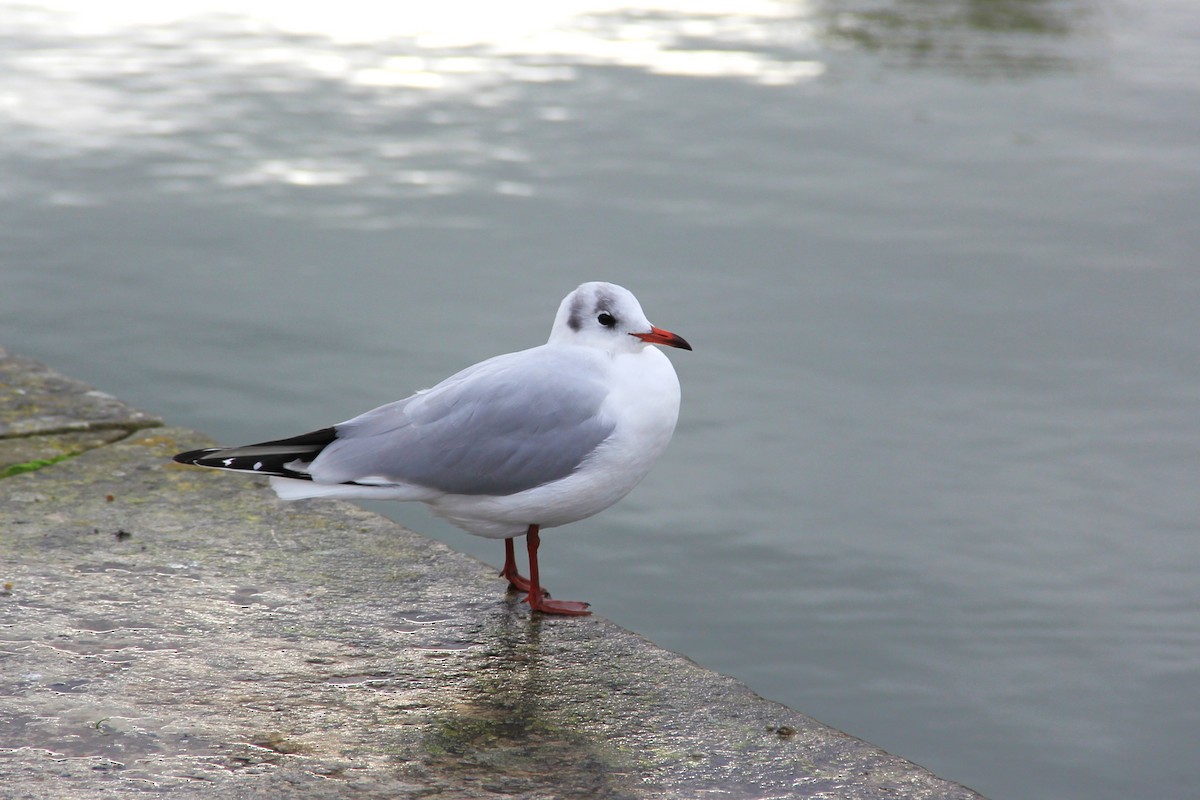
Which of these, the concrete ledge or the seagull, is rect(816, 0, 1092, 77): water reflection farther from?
the concrete ledge

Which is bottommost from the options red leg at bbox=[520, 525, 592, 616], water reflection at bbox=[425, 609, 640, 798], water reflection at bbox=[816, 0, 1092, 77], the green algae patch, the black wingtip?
water reflection at bbox=[425, 609, 640, 798]

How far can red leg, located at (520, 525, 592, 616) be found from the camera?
3.63 m

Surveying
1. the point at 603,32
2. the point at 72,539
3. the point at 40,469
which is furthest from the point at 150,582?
the point at 603,32

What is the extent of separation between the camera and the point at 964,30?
12.1m

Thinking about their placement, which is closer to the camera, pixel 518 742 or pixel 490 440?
pixel 518 742

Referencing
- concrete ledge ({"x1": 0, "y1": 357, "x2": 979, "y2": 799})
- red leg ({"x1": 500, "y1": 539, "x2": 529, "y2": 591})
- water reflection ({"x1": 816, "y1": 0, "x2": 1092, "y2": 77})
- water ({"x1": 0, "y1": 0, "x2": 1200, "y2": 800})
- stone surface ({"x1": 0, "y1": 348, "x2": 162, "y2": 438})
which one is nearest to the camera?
concrete ledge ({"x1": 0, "y1": 357, "x2": 979, "y2": 799})

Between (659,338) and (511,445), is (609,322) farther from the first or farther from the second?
(511,445)

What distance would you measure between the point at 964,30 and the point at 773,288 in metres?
6.15

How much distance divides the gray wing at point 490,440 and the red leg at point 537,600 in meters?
0.21

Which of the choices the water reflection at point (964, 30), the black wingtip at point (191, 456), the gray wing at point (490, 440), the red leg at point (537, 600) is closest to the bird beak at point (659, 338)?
the gray wing at point (490, 440)

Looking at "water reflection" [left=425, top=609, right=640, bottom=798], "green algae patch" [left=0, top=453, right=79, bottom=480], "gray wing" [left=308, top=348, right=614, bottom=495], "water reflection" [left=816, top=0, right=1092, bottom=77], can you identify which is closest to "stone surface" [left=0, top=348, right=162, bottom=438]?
"green algae patch" [left=0, top=453, right=79, bottom=480]

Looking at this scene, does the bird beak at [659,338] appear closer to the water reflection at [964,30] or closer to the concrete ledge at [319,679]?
the concrete ledge at [319,679]

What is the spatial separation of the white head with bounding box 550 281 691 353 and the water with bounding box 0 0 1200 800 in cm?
123

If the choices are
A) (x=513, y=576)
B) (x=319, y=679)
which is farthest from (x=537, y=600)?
(x=319, y=679)
